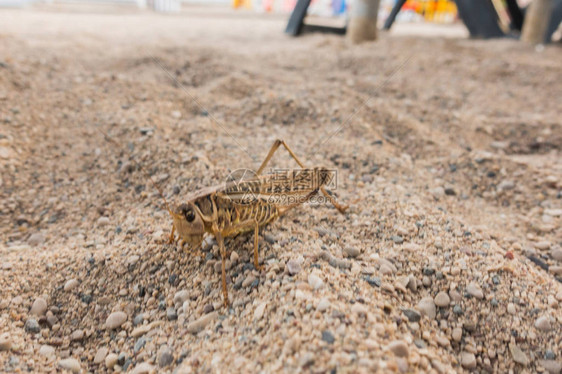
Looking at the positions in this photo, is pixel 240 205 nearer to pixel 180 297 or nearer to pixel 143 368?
pixel 180 297

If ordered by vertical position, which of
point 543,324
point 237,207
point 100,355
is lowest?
point 100,355

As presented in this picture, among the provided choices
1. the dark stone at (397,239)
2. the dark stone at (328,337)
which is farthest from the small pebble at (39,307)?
A: the dark stone at (397,239)

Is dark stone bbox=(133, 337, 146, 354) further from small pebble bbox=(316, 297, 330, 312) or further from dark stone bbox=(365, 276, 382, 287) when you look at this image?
dark stone bbox=(365, 276, 382, 287)

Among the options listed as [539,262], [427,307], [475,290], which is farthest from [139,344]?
[539,262]

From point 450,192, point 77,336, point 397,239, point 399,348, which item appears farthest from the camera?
point 450,192

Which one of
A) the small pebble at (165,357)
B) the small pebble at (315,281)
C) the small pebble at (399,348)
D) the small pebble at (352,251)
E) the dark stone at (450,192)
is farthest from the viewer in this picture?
the dark stone at (450,192)

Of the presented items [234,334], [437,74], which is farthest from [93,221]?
[437,74]

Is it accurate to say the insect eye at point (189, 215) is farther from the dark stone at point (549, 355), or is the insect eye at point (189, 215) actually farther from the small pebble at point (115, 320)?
the dark stone at point (549, 355)

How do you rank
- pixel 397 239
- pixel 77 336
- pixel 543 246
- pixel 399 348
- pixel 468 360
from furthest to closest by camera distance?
pixel 543 246
pixel 397 239
pixel 77 336
pixel 468 360
pixel 399 348
